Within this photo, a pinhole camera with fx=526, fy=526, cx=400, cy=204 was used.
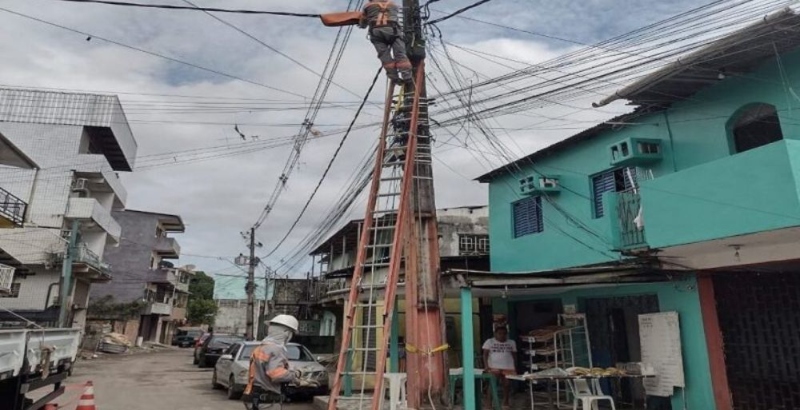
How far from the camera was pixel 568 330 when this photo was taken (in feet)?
35.1

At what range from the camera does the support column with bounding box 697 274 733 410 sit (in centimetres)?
845

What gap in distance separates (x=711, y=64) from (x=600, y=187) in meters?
3.79

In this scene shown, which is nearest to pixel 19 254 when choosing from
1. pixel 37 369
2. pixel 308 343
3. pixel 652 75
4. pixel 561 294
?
pixel 308 343

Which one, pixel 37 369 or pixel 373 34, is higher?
pixel 373 34

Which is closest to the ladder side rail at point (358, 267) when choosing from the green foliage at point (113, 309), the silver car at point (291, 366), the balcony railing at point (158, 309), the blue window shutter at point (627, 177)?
the blue window shutter at point (627, 177)

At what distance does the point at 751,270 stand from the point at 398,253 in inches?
255

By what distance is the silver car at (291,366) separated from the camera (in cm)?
1236

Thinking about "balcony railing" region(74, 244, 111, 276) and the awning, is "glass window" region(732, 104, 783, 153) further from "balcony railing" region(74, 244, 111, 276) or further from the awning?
"balcony railing" region(74, 244, 111, 276)

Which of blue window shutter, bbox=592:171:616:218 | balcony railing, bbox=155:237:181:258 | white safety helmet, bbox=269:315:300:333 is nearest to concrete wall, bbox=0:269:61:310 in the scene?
balcony railing, bbox=155:237:181:258

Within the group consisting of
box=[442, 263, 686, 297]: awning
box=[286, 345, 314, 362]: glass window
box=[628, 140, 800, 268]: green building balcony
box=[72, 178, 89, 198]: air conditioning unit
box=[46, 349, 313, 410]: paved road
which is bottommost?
box=[46, 349, 313, 410]: paved road

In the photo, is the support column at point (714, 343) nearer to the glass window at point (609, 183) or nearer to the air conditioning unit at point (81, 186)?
the glass window at point (609, 183)

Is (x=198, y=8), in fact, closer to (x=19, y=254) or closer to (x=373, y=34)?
(x=373, y=34)

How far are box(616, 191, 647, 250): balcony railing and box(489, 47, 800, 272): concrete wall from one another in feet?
0.82

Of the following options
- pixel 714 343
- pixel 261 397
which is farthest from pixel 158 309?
pixel 714 343
